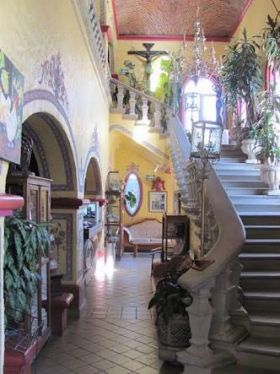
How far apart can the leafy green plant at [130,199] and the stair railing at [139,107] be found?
A: 95.5 inches

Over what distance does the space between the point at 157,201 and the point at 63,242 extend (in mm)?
7240

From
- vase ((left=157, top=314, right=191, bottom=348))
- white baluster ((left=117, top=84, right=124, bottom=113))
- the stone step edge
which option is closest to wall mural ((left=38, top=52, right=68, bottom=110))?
vase ((left=157, top=314, right=191, bottom=348))

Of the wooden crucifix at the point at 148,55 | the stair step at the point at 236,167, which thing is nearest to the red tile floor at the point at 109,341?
the stair step at the point at 236,167

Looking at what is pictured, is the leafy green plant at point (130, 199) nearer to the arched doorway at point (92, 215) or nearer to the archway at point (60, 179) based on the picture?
the arched doorway at point (92, 215)

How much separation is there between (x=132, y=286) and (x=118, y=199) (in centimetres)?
444

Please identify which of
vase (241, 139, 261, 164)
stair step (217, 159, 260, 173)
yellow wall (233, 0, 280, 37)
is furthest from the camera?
yellow wall (233, 0, 280, 37)

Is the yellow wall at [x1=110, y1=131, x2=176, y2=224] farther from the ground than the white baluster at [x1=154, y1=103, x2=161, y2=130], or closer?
closer

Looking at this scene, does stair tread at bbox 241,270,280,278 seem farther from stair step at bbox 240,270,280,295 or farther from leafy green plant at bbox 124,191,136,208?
leafy green plant at bbox 124,191,136,208

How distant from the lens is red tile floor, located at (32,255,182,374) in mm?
4145

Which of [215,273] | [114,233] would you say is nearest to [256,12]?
[114,233]

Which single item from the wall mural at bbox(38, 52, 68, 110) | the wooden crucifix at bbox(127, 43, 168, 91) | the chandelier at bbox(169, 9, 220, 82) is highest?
the wooden crucifix at bbox(127, 43, 168, 91)

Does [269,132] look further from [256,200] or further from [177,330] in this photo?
[177,330]

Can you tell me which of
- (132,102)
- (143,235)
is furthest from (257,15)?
(143,235)

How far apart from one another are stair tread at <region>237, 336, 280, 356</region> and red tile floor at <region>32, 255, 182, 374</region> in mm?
680
